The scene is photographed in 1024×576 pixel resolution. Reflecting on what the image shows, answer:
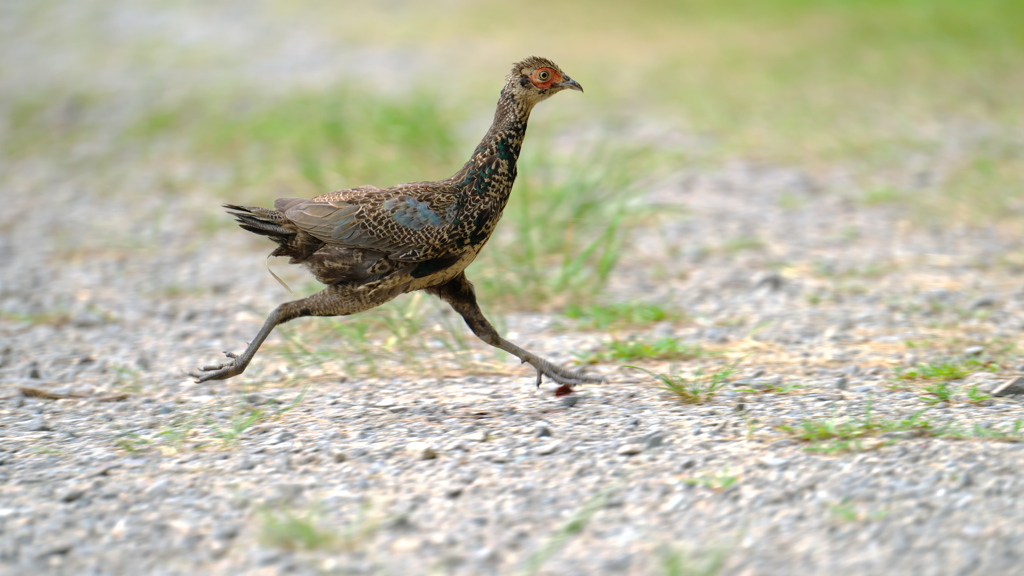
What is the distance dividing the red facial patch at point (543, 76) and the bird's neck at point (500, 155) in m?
0.10

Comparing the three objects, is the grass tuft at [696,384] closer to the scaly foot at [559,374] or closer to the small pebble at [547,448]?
the scaly foot at [559,374]

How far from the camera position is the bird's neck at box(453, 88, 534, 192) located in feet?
15.6

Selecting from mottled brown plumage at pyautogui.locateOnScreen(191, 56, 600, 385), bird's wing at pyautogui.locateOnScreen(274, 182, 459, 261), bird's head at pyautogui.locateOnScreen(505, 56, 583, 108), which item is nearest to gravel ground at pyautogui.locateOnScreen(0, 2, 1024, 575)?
mottled brown plumage at pyautogui.locateOnScreen(191, 56, 600, 385)

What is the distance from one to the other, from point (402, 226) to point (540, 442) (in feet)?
3.36

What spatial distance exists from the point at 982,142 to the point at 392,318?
632 cm

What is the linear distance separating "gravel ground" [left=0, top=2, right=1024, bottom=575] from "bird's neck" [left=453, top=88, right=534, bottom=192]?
0.92 meters

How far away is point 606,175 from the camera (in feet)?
24.0

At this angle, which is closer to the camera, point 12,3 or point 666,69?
point 666,69

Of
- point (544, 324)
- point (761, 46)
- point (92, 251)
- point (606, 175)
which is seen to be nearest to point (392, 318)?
point (544, 324)

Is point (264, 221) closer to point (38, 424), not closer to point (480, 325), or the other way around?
point (480, 325)

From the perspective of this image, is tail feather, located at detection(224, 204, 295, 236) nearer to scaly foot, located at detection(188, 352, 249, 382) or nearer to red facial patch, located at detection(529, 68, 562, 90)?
scaly foot, located at detection(188, 352, 249, 382)

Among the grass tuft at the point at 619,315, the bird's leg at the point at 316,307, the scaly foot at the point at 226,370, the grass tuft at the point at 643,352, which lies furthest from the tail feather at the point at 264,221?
the grass tuft at the point at 619,315

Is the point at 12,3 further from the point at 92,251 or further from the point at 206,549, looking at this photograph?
the point at 206,549

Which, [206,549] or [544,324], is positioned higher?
[544,324]
